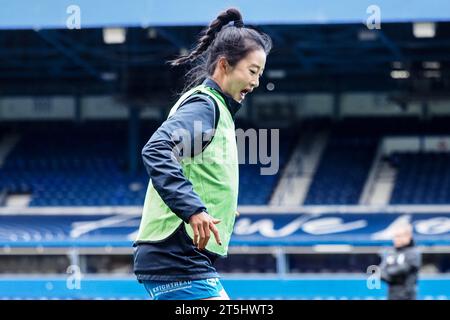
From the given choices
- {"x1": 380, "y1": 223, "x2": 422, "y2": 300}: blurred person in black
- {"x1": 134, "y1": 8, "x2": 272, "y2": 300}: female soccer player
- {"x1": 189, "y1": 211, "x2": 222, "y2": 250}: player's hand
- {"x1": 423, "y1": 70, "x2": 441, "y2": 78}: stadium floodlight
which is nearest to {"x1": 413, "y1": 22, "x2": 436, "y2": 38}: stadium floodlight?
{"x1": 423, "y1": 70, "x2": 441, "y2": 78}: stadium floodlight

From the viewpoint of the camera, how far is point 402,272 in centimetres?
820

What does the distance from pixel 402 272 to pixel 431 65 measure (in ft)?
44.9

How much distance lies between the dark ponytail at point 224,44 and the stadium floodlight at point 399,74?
1873cm

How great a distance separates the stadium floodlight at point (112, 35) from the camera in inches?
792

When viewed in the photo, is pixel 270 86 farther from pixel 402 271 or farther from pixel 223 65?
pixel 223 65

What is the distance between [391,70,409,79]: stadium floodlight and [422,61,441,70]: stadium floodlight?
531mm

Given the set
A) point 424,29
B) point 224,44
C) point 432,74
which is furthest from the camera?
point 432,74

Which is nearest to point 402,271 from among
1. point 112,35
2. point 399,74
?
point 112,35

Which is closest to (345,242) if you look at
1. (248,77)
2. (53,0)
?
(53,0)

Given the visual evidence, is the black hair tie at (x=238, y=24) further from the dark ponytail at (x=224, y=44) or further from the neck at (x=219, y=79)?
the neck at (x=219, y=79)

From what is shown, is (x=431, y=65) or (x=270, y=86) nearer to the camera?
(x=431, y=65)

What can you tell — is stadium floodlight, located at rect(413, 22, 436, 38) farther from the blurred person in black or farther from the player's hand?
the player's hand

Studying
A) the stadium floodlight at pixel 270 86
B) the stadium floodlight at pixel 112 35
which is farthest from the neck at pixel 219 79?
the stadium floodlight at pixel 270 86
